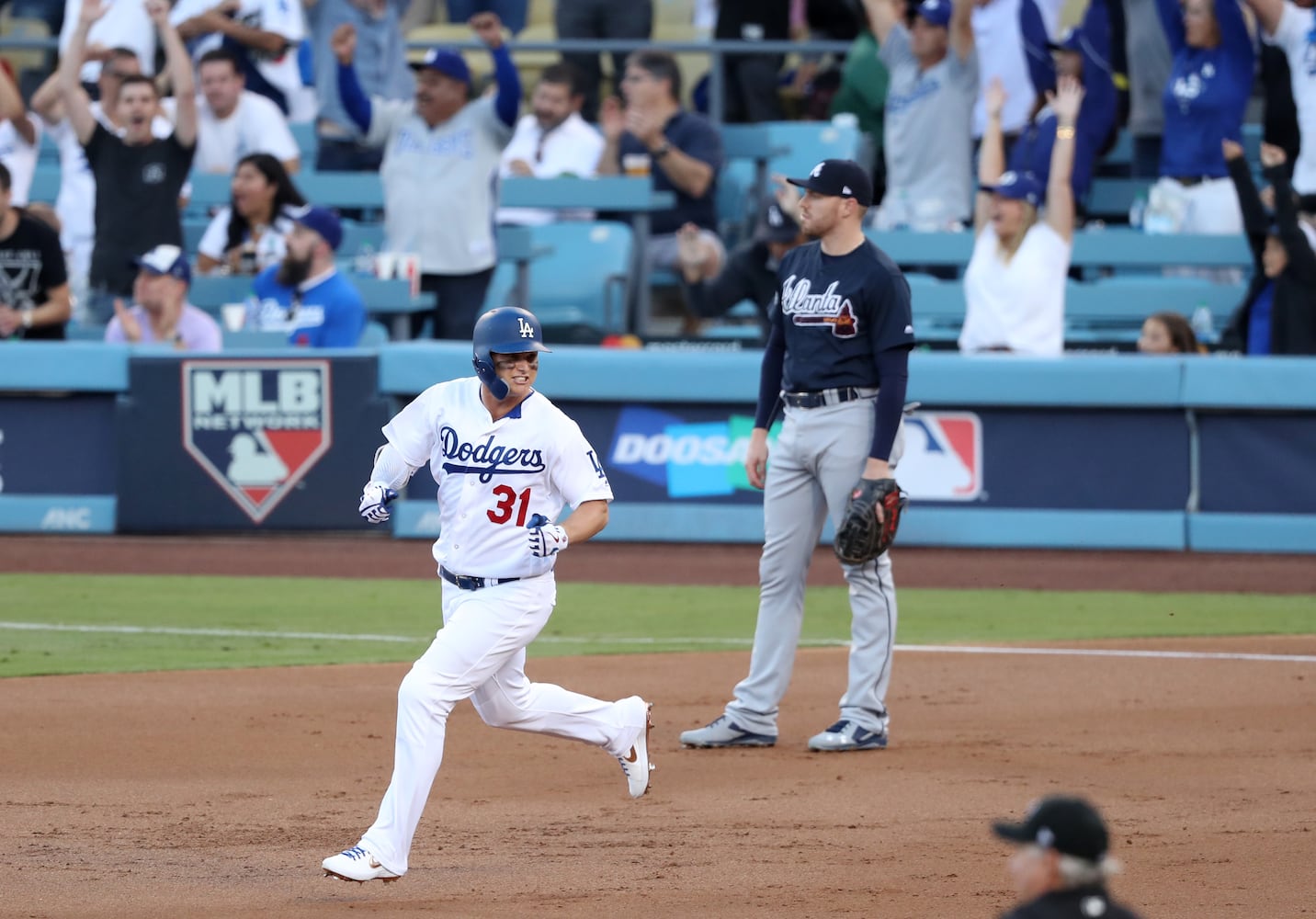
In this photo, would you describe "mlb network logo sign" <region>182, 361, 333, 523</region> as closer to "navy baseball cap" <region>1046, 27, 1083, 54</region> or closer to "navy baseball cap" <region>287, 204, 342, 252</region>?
"navy baseball cap" <region>287, 204, 342, 252</region>

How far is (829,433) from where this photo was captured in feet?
23.6

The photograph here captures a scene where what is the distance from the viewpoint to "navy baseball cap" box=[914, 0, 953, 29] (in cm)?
1465

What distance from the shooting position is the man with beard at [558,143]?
1548cm

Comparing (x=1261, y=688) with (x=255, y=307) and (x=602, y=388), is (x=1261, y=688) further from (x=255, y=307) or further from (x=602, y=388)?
(x=255, y=307)

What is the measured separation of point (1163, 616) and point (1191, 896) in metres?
5.38

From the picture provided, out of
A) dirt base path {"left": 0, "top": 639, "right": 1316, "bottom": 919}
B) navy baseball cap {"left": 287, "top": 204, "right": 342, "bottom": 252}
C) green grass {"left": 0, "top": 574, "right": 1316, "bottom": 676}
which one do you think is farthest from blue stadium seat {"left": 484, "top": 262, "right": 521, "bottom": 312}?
dirt base path {"left": 0, "top": 639, "right": 1316, "bottom": 919}

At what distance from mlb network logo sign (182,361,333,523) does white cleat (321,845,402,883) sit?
25.7ft

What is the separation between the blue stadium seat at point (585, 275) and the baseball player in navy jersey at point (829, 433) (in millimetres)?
7407

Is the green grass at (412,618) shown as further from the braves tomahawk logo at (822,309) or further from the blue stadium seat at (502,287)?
the blue stadium seat at (502,287)

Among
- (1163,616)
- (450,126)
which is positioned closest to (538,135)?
(450,126)

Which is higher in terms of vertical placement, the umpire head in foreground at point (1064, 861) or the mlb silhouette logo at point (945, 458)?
the umpire head in foreground at point (1064, 861)

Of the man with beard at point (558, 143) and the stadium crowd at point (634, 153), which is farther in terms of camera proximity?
the man with beard at point (558, 143)

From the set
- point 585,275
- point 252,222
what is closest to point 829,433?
point 252,222

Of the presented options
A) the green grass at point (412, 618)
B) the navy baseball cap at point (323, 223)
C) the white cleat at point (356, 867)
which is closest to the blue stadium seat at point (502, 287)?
the navy baseball cap at point (323, 223)
